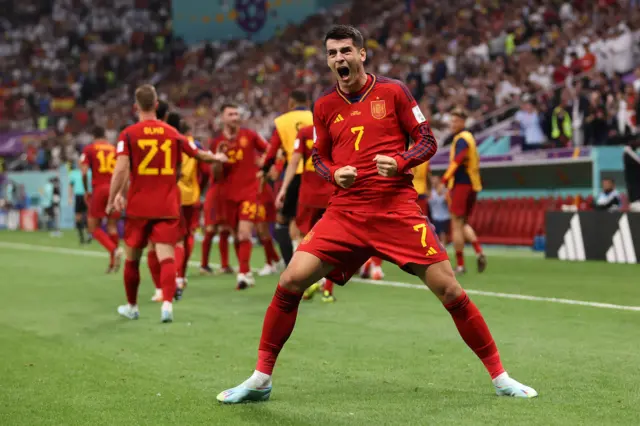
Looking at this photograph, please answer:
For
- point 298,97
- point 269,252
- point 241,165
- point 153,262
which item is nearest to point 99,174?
point 269,252

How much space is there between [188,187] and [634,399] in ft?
28.2

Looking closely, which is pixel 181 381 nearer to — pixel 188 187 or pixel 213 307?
pixel 213 307

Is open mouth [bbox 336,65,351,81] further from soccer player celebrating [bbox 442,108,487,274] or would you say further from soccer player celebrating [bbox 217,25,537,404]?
soccer player celebrating [bbox 442,108,487,274]

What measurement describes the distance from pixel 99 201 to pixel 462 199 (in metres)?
5.63

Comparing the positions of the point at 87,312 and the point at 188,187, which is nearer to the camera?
the point at 87,312

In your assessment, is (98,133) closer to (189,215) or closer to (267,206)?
(189,215)

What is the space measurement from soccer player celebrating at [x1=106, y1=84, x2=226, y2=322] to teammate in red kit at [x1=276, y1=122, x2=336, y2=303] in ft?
4.55

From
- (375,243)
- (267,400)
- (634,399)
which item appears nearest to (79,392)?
(267,400)

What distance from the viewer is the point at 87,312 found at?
10.4 meters

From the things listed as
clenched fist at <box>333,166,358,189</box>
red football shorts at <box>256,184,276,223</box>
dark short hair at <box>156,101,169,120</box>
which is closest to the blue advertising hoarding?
red football shorts at <box>256,184,276,223</box>

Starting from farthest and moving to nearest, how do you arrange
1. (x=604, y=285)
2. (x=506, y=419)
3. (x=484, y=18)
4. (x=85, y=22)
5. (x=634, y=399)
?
(x=85, y=22)
(x=484, y=18)
(x=604, y=285)
(x=634, y=399)
(x=506, y=419)

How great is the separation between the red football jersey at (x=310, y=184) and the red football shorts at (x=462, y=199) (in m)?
3.69

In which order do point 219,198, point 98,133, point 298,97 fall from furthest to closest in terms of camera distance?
point 98,133 < point 219,198 < point 298,97

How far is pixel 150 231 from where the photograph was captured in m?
9.27
